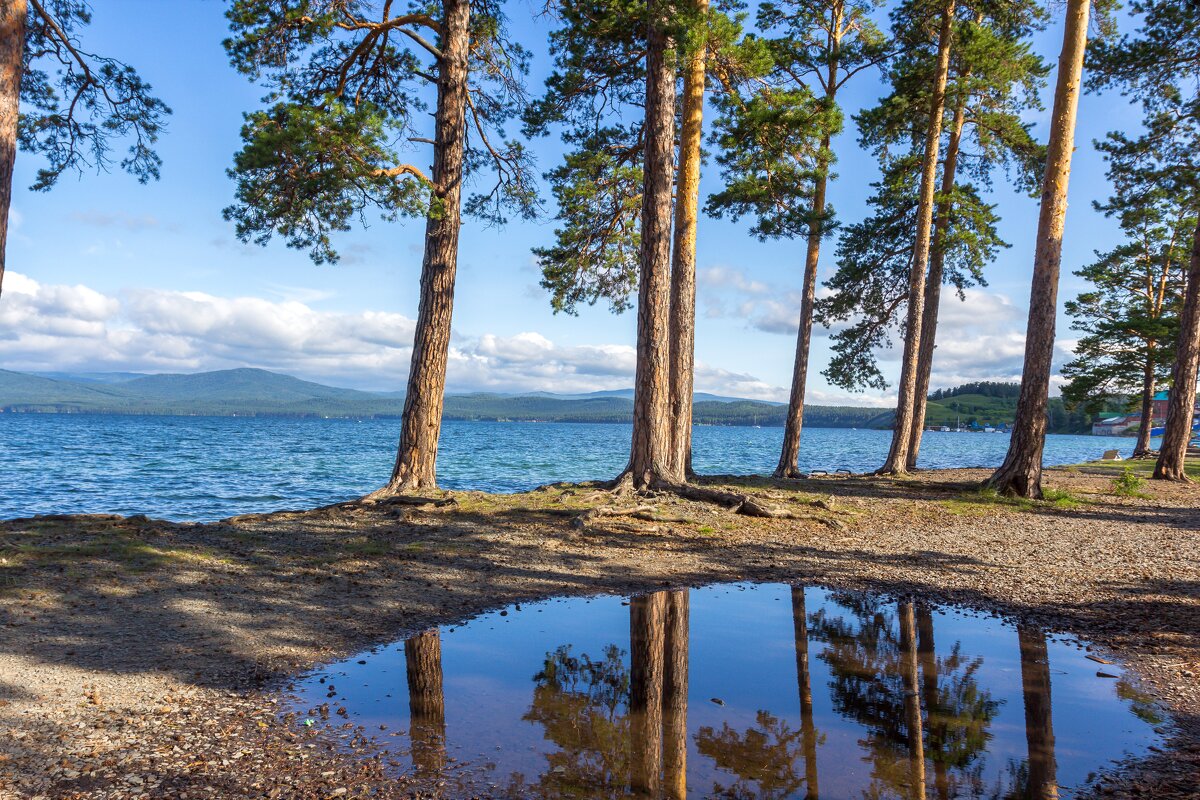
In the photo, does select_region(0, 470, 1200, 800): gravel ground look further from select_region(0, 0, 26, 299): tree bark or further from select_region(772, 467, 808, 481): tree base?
select_region(772, 467, 808, 481): tree base

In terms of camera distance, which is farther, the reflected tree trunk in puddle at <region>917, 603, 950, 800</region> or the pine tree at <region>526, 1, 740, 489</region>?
the pine tree at <region>526, 1, 740, 489</region>

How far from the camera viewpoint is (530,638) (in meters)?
5.68

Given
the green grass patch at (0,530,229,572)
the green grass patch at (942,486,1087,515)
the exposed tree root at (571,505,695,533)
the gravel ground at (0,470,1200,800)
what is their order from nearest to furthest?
the gravel ground at (0,470,1200,800), the green grass patch at (0,530,229,572), the exposed tree root at (571,505,695,533), the green grass patch at (942,486,1087,515)

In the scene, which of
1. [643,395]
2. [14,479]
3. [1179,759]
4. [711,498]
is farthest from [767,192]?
[14,479]

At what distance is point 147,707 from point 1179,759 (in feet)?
19.3

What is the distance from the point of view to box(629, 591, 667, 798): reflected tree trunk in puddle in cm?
354

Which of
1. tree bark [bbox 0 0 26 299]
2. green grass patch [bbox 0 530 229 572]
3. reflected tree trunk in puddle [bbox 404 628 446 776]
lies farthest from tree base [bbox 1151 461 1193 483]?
tree bark [bbox 0 0 26 299]

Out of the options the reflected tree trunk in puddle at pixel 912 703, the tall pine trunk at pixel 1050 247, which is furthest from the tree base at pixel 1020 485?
the reflected tree trunk in puddle at pixel 912 703

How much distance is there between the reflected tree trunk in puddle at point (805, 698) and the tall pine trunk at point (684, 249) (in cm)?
694

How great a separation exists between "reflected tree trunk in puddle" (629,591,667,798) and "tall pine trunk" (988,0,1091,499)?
10542 millimetres

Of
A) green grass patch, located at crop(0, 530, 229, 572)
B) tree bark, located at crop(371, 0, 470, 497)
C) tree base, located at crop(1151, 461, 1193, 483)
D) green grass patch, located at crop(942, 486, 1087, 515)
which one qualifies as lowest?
green grass patch, located at crop(0, 530, 229, 572)

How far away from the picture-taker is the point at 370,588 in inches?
273

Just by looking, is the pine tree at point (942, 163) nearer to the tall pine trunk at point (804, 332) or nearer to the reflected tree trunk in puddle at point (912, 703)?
the tall pine trunk at point (804, 332)

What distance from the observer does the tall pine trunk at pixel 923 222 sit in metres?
17.5
